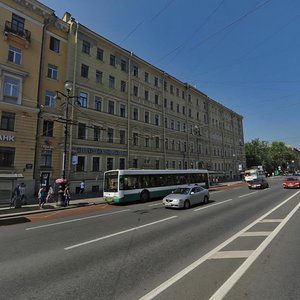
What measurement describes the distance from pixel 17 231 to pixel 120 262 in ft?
22.3

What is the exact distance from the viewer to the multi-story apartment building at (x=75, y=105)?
24.9m

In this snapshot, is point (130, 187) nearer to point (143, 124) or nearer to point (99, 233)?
point (99, 233)

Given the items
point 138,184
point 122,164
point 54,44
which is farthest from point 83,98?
point 138,184

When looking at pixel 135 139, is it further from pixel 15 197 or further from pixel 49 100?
pixel 15 197

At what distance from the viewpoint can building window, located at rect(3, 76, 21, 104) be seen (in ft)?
80.2

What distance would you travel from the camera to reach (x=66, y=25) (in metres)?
30.1

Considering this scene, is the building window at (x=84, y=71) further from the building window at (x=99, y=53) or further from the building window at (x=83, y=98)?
the building window at (x=99, y=53)

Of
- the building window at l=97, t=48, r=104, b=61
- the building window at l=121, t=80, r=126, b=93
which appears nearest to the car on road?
the building window at l=121, t=80, r=126, b=93

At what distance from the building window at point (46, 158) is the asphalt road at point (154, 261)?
16556mm

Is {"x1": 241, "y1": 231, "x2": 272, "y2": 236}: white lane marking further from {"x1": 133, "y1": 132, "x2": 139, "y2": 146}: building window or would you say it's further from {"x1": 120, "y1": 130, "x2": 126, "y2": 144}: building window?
{"x1": 133, "y1": 132, "x2": 139, "y2": 146}: building window

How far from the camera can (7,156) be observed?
79.2ft

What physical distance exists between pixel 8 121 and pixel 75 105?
746cm

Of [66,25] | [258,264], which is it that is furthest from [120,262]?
[66,25]

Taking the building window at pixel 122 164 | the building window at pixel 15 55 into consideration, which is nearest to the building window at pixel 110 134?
the building window at pixel 122 164
